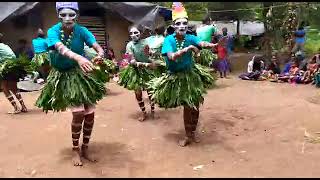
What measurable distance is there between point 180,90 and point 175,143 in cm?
74

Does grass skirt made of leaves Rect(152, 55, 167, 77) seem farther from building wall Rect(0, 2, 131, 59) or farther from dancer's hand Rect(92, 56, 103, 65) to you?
building wall Rect(0, 2, 131, 59)

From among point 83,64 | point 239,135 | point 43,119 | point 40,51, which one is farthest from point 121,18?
point 83,64

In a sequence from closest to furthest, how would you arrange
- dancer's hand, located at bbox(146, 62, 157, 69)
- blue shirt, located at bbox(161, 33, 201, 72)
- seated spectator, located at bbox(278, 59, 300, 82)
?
blue shirt, located at bbox(161, 33, 201, 72) → dancer's hand, located at bbox(146, 62, 157, 69) → seated spectator, located at bbox(278, 59, 300, 82)

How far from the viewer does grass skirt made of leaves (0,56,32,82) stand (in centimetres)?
743

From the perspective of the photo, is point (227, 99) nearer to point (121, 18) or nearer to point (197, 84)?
point (197, 84)

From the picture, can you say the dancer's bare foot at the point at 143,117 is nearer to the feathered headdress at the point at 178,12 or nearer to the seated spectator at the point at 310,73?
the feathered headdress at the point at 178,12

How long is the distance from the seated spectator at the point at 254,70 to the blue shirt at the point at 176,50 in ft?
22.7

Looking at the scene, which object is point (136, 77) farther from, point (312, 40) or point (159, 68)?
point (312, 40)

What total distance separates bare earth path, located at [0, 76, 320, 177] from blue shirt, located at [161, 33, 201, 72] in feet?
3.24

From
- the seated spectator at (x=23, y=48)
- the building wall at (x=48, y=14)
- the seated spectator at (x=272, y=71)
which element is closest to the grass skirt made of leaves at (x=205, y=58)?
the seated spectator at (x=272, y=71)

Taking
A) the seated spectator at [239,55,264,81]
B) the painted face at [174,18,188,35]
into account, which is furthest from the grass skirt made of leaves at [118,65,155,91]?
the seated spectator at [239,55,264,81]

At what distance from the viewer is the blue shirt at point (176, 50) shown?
529 cm

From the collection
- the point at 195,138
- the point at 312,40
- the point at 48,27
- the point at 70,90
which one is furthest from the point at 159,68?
the point at 312,40

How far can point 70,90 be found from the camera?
4.62 meters
